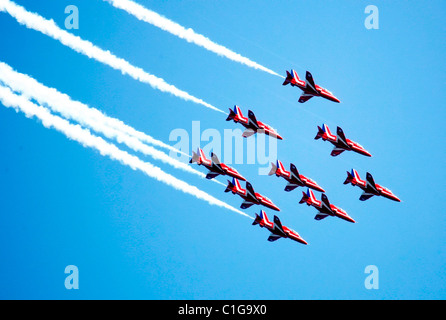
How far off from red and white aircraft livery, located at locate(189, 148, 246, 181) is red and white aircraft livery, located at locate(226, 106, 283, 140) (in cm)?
347

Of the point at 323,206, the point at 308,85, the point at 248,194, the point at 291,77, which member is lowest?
the point at 323,206

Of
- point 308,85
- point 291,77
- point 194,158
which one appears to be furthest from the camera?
point 308,85

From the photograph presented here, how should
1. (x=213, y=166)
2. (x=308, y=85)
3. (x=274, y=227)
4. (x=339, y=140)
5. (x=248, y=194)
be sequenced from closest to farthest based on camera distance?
(x=213, y=166) < (x=248, y=194) < (x=274, y=227) < (x=308, y=85) < (x=339, y=140)

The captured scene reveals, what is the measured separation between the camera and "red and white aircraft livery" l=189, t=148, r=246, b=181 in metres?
82.2

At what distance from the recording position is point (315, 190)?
88.2 m

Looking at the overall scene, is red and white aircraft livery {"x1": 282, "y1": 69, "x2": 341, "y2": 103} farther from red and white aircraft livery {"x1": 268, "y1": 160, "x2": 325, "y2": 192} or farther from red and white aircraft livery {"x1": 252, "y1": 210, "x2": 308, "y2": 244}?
red and white aircraft livery {"x1": 252, "y1": 210, "x2": 308, "y2": 244}

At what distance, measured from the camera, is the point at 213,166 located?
82938 mm

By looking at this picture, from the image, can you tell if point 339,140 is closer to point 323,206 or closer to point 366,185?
point 366,185

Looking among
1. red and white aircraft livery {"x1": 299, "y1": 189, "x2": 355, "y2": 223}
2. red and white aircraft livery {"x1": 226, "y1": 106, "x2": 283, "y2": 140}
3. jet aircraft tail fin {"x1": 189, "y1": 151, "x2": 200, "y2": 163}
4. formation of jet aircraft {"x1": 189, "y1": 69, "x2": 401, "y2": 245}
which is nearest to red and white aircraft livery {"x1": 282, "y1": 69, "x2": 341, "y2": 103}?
formation of jet aircraft {"x1": 189, "y1": 69, "x2": 401, "y2": 245}

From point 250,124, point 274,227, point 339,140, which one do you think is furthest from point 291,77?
point 274,227

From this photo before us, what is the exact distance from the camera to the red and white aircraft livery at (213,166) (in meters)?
82.2

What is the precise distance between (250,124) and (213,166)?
4851mm
